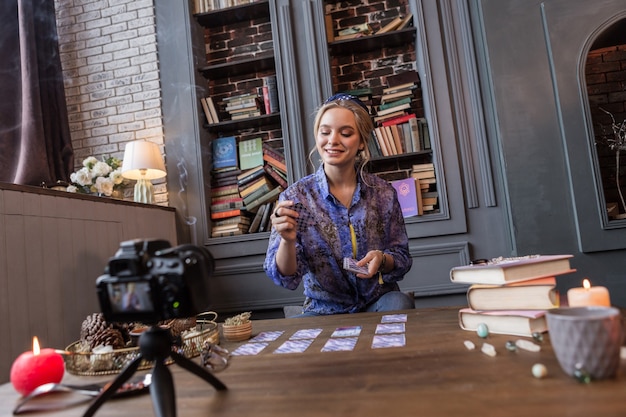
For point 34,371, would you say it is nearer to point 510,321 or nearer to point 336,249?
point 510,321

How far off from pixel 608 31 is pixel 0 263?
3.51 m

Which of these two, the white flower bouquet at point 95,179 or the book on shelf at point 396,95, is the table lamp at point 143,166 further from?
the book on shelf at point 396,95

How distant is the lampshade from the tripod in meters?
2.55

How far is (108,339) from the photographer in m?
0.96

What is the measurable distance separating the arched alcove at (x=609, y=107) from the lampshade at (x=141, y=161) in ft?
9.92

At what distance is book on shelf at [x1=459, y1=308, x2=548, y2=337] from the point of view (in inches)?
31.6

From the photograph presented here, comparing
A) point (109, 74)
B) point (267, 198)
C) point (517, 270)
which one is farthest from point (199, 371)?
point (109, 74)

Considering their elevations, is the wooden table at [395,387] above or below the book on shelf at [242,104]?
below

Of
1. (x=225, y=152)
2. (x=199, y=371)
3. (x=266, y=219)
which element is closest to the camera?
(x=199, y=371)

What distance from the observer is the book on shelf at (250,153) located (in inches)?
133

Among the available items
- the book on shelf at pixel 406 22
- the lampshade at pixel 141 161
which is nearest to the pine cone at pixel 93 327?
the lampshade at pixel 141 161

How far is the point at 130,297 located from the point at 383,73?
10.1 feet

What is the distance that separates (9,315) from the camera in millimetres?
1895

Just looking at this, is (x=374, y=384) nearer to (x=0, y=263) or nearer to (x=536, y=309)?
(x=536, y=309)
